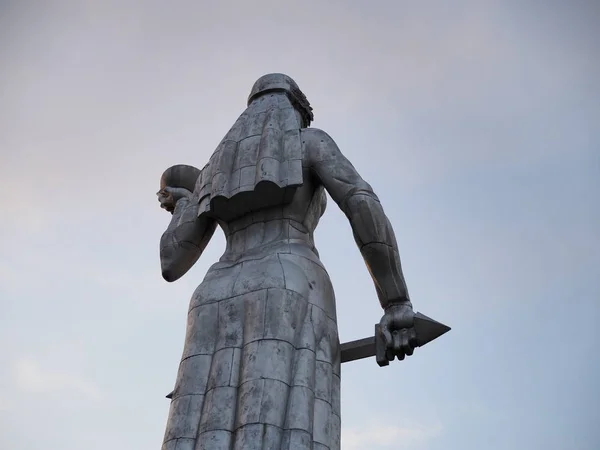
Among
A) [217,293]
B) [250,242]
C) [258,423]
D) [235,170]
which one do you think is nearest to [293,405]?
[258,423]

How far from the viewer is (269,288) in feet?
30.4

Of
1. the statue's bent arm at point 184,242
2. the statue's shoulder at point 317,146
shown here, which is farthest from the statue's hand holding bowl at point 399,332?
the statue's bent arm at point 184,242

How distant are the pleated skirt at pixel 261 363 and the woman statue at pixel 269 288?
0.5 inches

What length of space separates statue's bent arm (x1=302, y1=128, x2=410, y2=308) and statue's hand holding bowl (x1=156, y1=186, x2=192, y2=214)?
2526mm

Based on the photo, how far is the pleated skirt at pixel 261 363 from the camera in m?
8.44

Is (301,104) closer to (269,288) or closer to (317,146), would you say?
(317,146)

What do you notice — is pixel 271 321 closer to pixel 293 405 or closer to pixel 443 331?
pixel 293 405

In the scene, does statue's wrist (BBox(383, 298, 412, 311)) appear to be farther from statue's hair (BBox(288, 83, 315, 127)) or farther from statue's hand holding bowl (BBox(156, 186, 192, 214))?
statue's hand holding bowl (BBox(156, 186, 192, 214))

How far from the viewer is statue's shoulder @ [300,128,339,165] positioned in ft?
34.1

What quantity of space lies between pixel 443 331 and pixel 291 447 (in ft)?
6.92

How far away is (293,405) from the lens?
8508 mm

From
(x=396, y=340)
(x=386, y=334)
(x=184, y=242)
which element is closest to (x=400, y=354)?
(x=396, y=340)

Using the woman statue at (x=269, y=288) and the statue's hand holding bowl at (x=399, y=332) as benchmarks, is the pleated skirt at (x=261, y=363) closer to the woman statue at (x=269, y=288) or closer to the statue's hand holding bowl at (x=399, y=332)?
the woman statue at (x=269, y=288)

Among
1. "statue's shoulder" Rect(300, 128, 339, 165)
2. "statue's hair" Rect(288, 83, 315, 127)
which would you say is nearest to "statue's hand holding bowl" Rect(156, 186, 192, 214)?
"statue's hair" Rect(288, 83, 315, 127)
